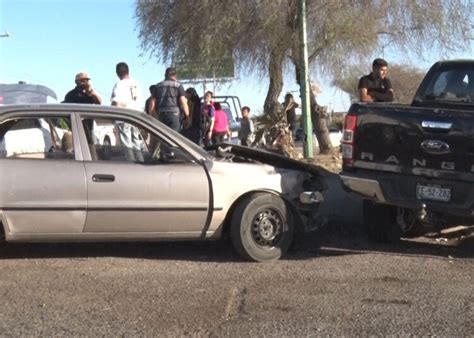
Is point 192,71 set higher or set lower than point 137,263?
higher

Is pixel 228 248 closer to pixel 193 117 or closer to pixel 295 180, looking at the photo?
pixel 295 180

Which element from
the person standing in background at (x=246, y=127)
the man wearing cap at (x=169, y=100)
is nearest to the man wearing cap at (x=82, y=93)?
the man wearing cap at (x=169, y=100)

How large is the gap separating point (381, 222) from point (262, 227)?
162cm

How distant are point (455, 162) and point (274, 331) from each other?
270 centimetres

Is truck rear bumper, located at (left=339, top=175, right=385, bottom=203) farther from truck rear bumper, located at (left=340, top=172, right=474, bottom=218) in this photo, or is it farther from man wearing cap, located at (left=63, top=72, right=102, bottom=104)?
man wearing cap, located at (left=63, top=72, right=102, bottom=104)

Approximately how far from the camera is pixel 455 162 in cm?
→ 653

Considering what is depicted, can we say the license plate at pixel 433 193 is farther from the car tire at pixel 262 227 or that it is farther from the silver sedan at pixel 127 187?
the car tire at pixel 262 227

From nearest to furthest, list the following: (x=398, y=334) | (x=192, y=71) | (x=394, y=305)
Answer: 1. (x=398, y=334)
2. (x=394, y=305)
3. (x=192, y=71)

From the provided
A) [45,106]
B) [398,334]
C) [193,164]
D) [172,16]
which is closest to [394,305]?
[398,334]

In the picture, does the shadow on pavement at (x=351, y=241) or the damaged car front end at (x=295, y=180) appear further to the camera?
the shadow on pavement at (x=351, y=241)

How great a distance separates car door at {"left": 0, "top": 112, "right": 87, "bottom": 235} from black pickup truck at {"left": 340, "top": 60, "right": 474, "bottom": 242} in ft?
8.97

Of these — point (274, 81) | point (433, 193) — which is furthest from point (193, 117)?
point (433, 193)

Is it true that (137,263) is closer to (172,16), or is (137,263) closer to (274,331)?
(274,331)

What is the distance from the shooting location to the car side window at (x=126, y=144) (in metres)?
6.76
